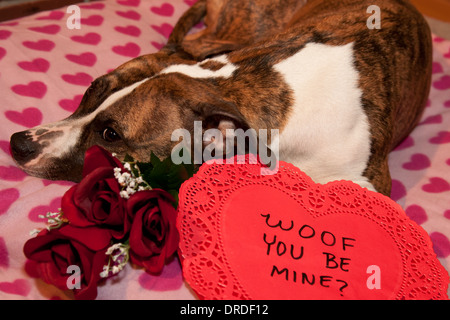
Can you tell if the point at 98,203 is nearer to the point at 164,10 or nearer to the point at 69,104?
the point at 69,104

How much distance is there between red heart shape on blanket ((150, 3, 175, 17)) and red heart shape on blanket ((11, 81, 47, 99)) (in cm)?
128

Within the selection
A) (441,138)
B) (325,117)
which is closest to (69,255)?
(325,117)

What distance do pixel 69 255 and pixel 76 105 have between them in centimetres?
123

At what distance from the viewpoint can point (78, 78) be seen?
2.69m

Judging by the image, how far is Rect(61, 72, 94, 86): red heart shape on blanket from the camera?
105 inches

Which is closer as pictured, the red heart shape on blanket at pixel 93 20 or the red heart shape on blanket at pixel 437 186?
the red heart shape on blanket at pixel 437 186

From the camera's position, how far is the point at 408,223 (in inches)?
68.7

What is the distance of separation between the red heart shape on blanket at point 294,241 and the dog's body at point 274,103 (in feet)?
0.94

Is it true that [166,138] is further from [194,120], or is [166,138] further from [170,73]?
[170,73]

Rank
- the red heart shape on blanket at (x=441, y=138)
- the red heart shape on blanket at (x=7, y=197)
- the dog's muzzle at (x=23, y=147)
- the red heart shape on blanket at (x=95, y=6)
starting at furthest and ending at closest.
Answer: the red heart shape on blanket at (x=95, y=6)
the red heart shape on blanket at (x=441, y=138)
the dog's muzzle at (x=23, y=147)
the red heart shape on blanket at (x=7, y=197)

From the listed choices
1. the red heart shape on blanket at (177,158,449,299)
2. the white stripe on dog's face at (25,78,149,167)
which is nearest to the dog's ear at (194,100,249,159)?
the red heart shape on blanket at (177,158,449,299)

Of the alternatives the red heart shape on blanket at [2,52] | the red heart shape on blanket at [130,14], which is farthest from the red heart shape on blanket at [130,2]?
the red heart shape on blanket at [2,52]

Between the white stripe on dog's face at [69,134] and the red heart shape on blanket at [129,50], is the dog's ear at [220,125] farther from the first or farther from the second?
the red heart shape on blanket at [129,50]

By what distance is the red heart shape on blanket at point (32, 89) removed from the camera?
247 centimetres
